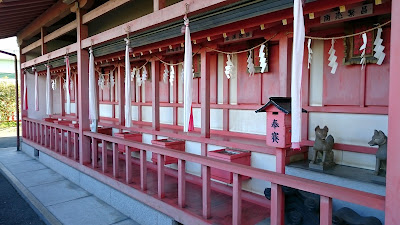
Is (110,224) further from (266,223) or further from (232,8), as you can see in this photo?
(232,8)

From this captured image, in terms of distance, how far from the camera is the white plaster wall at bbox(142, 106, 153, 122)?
8250mm

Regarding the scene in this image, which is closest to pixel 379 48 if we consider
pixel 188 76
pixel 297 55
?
pixel 297 55

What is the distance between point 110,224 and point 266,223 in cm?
250

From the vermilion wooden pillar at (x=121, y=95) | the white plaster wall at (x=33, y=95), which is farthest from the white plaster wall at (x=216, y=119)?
the white plaster wall at (x=33, y=95)

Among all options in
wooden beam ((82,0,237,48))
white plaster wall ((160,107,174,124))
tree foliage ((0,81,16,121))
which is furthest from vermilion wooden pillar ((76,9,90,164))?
tree foliage ((0,81,16,121))

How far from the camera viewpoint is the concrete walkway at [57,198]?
184 inches

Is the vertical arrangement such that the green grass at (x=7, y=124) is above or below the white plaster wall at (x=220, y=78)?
below

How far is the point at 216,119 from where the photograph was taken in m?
6.10

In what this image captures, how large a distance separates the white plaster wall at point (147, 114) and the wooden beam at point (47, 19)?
→ 3220mm

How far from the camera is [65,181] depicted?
6.82m

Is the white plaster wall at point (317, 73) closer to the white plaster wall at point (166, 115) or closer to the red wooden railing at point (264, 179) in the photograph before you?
the red wooden railing at point (264, 179)

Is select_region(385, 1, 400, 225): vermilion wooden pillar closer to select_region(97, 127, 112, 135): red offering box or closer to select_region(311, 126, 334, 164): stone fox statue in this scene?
select_region(311, 126, 334, 164): stone fox statue

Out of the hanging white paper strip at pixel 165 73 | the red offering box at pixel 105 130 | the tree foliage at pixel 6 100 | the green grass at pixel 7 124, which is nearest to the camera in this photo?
the hanging white paper strip at pixel 165 73

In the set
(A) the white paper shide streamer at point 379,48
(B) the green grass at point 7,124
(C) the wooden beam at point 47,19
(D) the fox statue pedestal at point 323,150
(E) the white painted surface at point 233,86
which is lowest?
(B) the green grass at point 7,124
